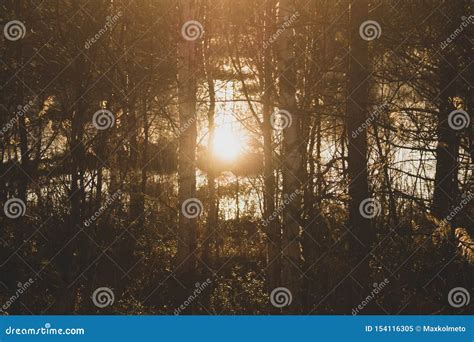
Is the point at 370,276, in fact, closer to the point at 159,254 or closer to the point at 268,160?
the point at 268,160

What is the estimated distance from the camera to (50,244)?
6.43 metres

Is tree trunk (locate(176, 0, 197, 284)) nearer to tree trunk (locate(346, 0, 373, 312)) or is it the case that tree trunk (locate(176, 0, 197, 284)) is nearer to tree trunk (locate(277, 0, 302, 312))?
tree trunk (locate(277, 0, 302, 312))

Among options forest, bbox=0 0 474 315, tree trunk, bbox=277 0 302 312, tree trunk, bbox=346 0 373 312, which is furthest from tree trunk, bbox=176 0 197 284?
tree trunk, bbox=346 0 373 312

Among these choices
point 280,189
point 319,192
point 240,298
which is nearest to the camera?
point 319,192

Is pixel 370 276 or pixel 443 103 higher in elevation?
pixel 443 103

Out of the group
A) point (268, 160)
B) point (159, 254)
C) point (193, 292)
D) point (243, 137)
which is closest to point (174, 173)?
point (243, 137)

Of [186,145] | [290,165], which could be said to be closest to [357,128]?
[290,165]

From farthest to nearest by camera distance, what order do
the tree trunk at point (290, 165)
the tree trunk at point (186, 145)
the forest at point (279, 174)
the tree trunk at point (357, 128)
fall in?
the tree trunk at point (186, 145), the tree trunk at point (357, 128), the tree trunk at point (290, 165), the forest at point (279, 174)

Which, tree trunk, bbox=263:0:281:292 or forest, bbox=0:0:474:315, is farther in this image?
tree trunk, bbox=263:0:281:292

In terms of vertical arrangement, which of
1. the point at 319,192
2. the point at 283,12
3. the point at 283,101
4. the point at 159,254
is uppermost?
the point at 283,12

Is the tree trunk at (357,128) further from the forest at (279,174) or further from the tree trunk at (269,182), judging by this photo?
the tree trunk at (269,182)

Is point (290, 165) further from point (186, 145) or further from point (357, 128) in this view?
point (186, 145)

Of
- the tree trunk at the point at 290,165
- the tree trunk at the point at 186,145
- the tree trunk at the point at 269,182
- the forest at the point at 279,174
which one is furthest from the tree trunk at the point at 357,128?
the tree trunk at the point at 186,145

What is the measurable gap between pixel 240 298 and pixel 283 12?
4.42m
